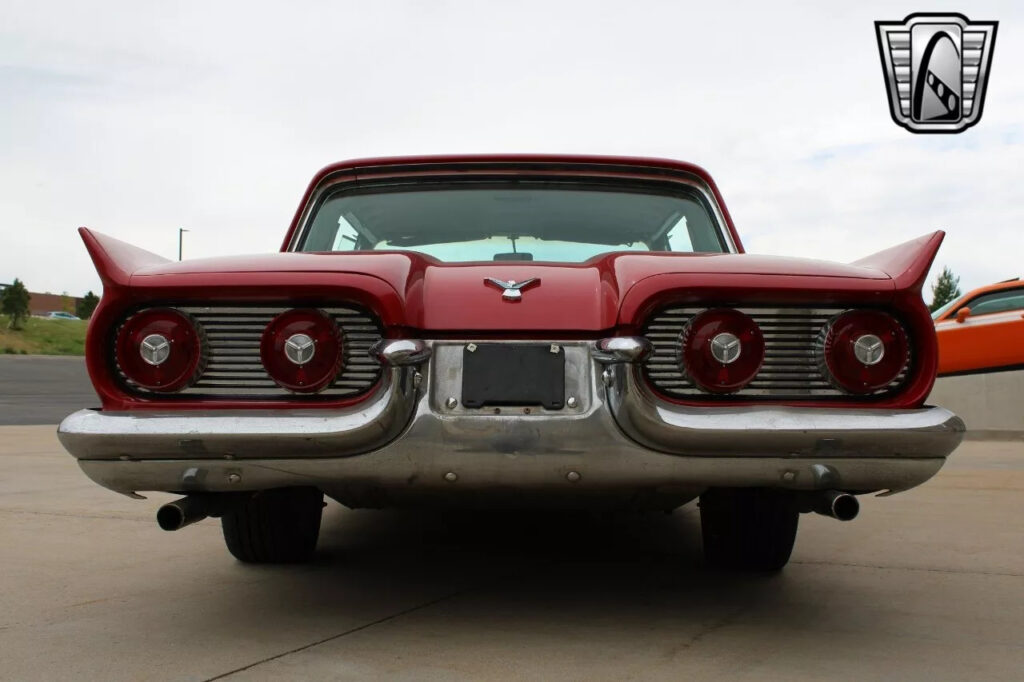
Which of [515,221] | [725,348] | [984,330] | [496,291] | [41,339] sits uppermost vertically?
[515,221]

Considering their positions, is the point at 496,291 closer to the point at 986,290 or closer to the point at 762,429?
the point at 762,429

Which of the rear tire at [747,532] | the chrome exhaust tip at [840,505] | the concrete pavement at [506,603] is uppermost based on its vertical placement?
the chrome exhaust tip at [840,505]

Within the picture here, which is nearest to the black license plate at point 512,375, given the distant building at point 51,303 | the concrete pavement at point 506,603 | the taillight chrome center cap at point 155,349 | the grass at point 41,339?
the concrete pavement at point 506,603

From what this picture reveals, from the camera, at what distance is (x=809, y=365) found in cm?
251

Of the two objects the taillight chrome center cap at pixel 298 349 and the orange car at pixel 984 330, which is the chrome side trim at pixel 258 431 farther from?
the orange car at pixel 984 330

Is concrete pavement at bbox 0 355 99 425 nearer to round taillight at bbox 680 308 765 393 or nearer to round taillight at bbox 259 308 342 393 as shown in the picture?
round taillight at bbox 259 308 342 393

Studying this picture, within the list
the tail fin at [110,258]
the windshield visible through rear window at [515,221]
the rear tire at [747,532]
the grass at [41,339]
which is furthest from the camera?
the grass at [41,339]

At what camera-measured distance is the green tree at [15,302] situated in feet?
176

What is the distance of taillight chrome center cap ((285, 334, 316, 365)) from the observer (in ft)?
8.07

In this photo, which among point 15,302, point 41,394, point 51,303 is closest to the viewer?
point 41,394

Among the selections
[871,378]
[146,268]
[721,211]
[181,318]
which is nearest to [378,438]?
[181,318]

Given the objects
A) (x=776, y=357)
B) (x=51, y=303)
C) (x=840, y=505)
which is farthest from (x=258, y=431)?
(x=51, y=303)

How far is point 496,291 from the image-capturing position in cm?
247

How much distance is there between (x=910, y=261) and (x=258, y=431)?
5.76 ft
